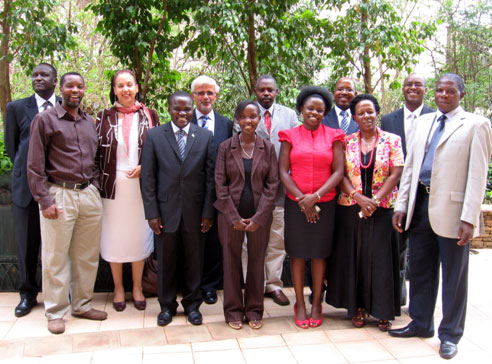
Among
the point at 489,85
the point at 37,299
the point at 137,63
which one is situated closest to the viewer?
the point at 37,299

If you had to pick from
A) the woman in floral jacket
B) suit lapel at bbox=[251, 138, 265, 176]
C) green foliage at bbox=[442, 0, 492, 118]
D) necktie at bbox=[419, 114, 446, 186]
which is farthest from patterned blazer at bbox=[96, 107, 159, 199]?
green foliage at bbox=[442, 0, 492, 118]

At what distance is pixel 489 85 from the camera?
10938mm

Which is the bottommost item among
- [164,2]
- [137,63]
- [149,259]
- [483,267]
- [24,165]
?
[483,267]

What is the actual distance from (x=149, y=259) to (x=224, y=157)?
1.42 meters

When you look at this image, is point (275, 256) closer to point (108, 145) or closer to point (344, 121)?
point (344, 121)

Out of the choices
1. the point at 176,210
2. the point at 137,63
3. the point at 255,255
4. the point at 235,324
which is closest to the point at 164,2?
the point at 137,63

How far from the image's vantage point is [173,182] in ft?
12.1

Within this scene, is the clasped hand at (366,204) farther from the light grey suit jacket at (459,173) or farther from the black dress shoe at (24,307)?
the black dress shoe at (24,307)

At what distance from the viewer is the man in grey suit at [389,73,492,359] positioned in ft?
10.5

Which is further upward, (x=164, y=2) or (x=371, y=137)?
(x=164, y=2)

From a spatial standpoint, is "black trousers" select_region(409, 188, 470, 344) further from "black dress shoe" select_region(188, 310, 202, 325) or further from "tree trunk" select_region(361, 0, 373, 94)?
"tree trunk" select_region(361, 0, 373, 94)

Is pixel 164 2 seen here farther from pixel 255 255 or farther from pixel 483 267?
pixel 483 267

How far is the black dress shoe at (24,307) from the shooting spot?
3992mm

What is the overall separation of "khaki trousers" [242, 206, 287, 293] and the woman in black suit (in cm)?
66
